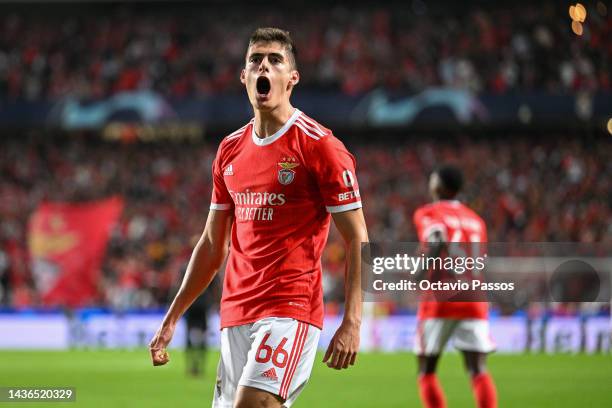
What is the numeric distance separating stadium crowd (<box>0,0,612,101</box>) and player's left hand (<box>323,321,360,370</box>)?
23.0 metres

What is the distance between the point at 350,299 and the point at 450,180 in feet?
11.7

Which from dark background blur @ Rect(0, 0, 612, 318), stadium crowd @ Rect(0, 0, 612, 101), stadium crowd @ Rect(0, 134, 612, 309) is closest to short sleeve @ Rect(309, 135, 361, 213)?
stadium crowd @ Rect(0, 134, 612, 309)

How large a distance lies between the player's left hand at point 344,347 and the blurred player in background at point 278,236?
0.31 feet

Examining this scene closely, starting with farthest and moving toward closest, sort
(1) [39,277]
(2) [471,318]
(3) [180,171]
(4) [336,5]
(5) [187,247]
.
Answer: (4) [336,5] < (3) [180,171] < (5) [187,247] < (1) [39,277] < (2) [471,318]

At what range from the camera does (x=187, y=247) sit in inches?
948

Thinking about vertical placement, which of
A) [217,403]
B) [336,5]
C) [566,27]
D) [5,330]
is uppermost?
[336,5]

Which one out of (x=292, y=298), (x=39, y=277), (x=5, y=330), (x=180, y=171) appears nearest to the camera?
(x=292, y=298)

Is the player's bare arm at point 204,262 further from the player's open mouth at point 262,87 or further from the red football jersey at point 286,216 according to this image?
the player's open mouth at point 262,87

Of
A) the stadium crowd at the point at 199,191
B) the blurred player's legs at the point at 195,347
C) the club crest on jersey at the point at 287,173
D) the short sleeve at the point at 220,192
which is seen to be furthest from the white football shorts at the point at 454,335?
the stadium crowd at the point at 199,191

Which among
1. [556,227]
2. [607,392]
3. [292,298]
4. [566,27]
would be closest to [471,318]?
[292,298]

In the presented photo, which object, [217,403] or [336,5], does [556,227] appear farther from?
Answer: [217,403]

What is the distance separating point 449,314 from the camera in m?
7.42

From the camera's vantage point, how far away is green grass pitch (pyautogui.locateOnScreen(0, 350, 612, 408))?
10883mm

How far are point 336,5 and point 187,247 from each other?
34.9 ft
